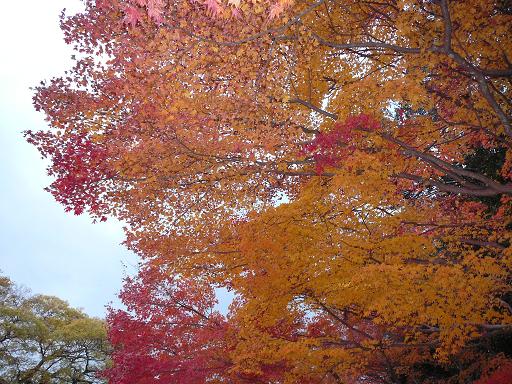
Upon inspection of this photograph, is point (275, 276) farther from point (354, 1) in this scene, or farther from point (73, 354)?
point (73, 354)

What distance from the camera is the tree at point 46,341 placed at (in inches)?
904

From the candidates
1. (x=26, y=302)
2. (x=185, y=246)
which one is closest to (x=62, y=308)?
(x=26, y=302)

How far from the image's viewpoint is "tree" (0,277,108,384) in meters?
23.0

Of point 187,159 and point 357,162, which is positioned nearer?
point 357,162

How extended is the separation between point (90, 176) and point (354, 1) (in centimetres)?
594

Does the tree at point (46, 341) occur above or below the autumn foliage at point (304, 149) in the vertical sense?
above

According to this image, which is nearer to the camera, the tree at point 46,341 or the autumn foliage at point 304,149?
the autumn foliage at point 304,149

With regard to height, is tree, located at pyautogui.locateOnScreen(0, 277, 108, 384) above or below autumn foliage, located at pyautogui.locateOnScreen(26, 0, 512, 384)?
above

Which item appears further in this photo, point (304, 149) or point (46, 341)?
point (46, 341)

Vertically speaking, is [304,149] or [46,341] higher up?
[46,341]

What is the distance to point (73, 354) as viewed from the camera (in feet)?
85.0

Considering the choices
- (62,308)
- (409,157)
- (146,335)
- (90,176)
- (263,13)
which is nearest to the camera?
(263,13)

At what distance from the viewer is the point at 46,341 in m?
24.3

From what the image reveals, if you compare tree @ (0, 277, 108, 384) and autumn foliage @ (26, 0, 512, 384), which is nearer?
autumn foliage @ (26, 0, 512, 384)
